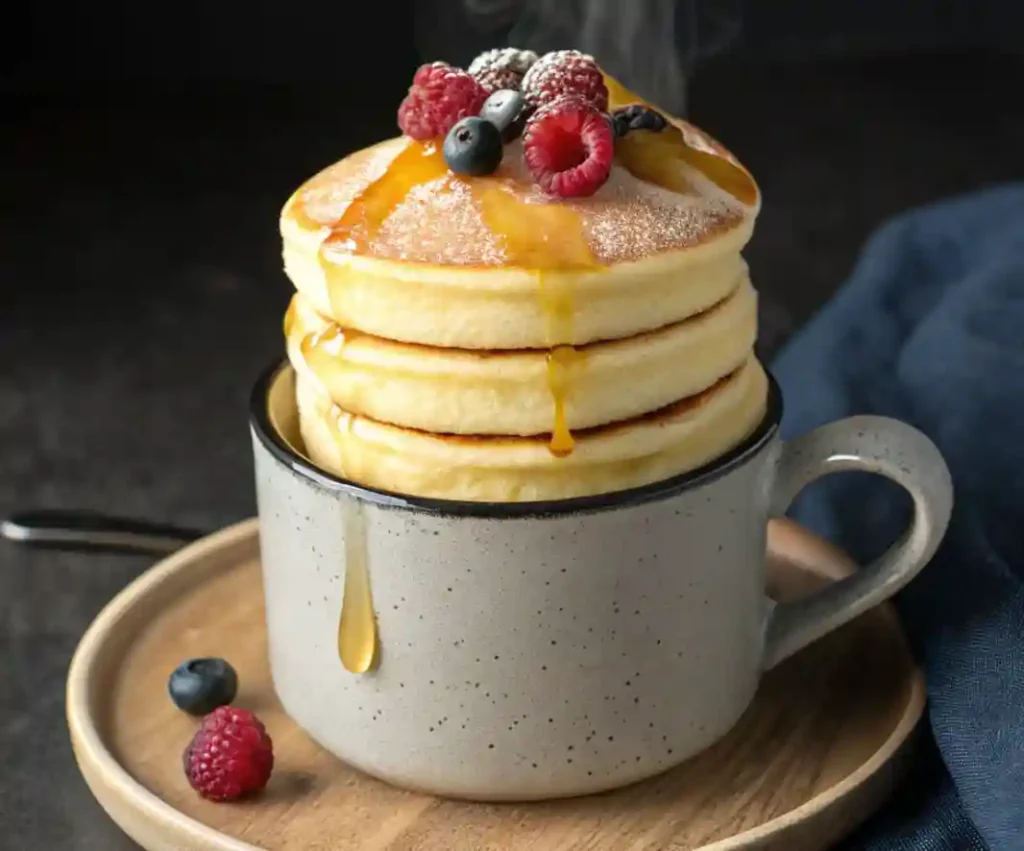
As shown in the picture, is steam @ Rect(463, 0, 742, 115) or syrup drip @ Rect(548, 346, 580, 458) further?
steam @ Rect(463, 0, 742, 115)

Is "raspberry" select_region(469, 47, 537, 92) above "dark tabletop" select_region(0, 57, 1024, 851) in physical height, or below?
above

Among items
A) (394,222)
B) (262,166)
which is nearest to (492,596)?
(394,222)

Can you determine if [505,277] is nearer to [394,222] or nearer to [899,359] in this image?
[394,222]

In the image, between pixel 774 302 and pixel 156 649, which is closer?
pixel 156 649

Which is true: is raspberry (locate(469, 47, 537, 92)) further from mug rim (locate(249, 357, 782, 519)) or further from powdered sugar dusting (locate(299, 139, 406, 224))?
mug rim (locate(249, 357, 782, 519))

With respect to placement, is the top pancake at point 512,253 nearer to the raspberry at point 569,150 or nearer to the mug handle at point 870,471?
the raspberry at point 569,150

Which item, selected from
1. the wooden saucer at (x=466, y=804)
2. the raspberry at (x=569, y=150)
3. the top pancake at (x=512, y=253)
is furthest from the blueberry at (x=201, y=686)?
the raspberry at (x=569, y=150)

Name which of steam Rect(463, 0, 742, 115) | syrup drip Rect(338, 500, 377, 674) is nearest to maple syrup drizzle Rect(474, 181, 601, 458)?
syrup drip Rect(338, 500, 377, 674)

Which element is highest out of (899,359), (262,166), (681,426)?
(681,426)
